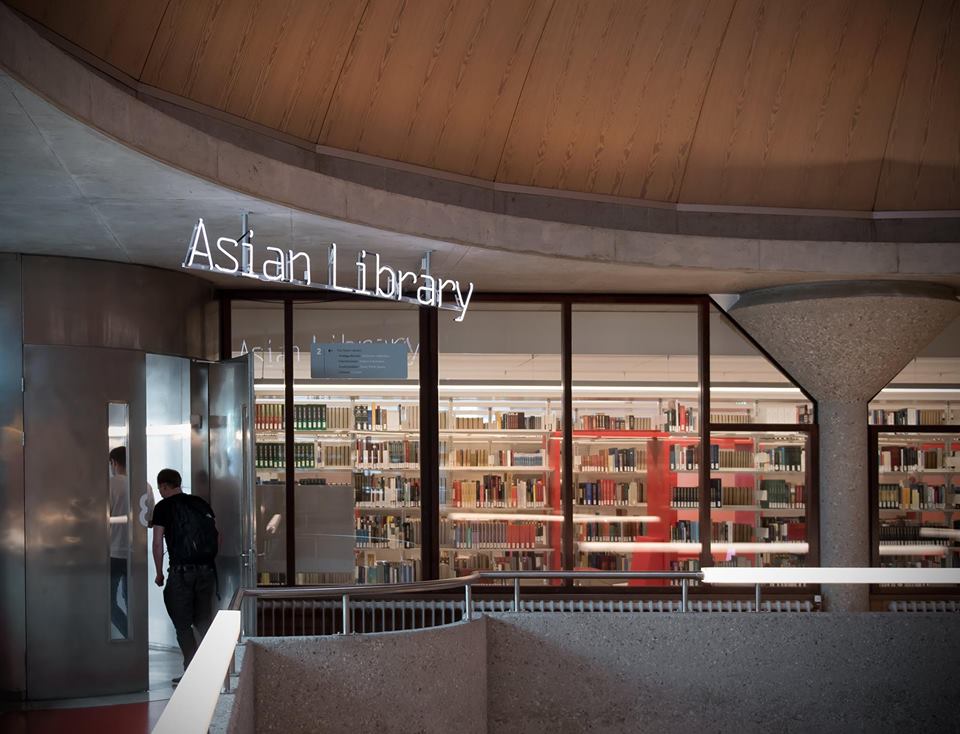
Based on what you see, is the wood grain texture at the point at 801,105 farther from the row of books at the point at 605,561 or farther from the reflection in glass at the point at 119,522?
the reflection in glass at the point at 119,522

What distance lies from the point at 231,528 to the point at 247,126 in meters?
3.78

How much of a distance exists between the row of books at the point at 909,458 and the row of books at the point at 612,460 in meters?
2.76

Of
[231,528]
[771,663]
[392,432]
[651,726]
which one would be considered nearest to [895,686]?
[771,663]

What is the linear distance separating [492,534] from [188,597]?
3746 mm

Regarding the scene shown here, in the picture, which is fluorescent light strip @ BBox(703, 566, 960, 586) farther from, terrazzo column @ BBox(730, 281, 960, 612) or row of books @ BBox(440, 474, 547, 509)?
row of books @ BBox(440, 474, 547, 509)

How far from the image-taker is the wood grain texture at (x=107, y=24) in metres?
6.27

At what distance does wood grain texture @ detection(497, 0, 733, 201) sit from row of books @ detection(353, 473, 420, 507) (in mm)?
3396

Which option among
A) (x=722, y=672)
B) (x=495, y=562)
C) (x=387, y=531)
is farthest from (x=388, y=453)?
(x=722, y=672)

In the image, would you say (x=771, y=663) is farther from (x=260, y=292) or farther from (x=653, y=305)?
(x=260, y=292)

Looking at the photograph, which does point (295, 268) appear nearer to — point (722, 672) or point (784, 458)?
point (722, 672)

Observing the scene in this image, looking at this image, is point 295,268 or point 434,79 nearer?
point 434,79

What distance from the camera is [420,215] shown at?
330 inches

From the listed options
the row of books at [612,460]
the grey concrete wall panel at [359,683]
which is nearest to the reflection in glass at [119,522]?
the grey concrete wall panel at [359,683]

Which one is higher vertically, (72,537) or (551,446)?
(551,446)
